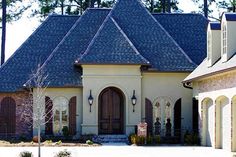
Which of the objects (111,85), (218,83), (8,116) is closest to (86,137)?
(111,85)

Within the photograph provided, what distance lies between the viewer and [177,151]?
24469mm

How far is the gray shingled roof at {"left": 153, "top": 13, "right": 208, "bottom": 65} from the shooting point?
34.4 m

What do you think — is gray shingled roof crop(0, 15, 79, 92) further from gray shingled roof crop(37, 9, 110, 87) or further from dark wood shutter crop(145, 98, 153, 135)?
dark wood shutter crop(145, 98, 153, 135)

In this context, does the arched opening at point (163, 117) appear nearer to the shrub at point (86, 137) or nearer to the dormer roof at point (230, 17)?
the shrub at point (86, 137)

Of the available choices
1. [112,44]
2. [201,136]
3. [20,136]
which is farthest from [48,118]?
[201,136]

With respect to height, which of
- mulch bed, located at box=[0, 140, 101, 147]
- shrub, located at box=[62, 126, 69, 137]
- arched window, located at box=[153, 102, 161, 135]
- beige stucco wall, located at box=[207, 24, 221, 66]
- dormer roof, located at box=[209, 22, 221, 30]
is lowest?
mulch bed, located at box=[0, 140, 101, 147]

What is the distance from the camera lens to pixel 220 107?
25484mm

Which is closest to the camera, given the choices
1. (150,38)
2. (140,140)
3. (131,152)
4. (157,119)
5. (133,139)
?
(131,152)

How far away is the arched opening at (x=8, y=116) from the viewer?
1277 inches

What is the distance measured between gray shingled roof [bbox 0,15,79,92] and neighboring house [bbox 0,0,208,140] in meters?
0.06

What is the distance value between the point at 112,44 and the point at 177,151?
9183 millimetres

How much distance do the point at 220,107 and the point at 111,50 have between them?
26.6ft

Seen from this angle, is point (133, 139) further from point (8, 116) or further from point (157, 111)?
point (8, 116)

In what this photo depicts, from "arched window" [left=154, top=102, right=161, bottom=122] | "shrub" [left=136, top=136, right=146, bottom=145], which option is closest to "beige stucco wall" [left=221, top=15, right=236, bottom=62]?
"shrub" [left=136, top=136, right=146, bottom=145]
